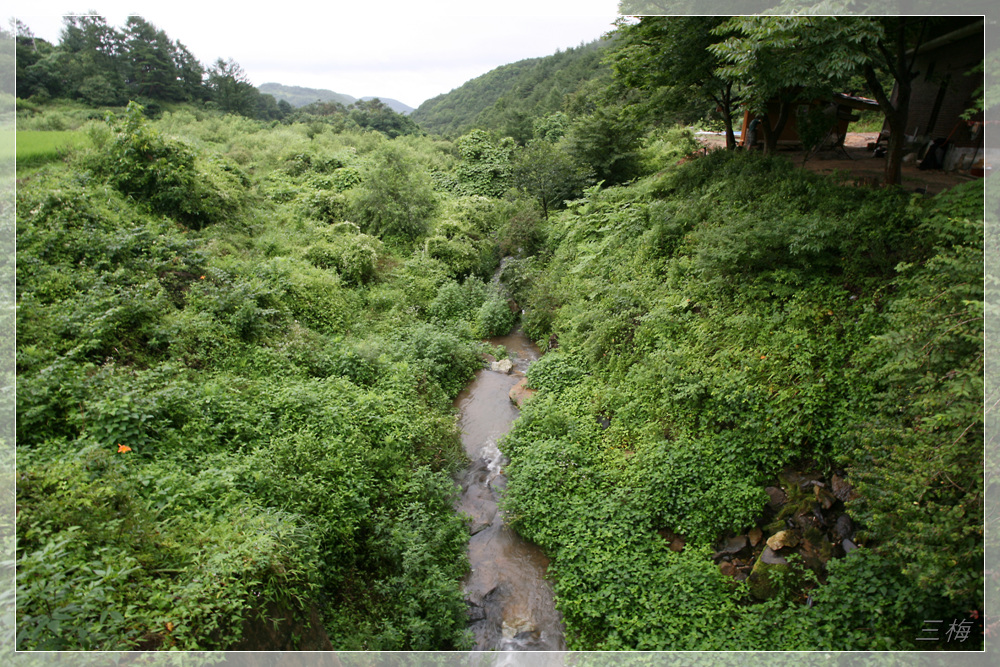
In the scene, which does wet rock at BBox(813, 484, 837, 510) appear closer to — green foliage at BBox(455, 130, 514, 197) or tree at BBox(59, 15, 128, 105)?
green foliage at BBox(455, 130, 514, 197)

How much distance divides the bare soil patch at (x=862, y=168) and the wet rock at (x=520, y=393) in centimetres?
840

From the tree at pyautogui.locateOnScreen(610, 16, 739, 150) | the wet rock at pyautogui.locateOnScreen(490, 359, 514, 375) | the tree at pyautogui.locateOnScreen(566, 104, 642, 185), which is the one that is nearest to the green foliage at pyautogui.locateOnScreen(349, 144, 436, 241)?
the tree at pyautogui.locateOnScreen(566, 104, 642, 185)

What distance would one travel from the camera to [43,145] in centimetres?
1294

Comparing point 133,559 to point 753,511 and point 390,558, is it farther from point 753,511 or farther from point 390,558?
point 753,511

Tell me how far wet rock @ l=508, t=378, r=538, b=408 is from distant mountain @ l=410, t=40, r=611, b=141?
76.0ft

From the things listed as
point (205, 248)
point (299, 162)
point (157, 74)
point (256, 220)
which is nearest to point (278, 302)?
point (205, 248)

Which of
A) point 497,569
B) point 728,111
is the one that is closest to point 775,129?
point 728,111

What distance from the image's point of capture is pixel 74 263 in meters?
9.25

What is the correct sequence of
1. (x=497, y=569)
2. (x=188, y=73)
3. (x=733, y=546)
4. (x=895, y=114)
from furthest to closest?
(x=188, y=73) → (x=895, y=114) → (x=497, y=569) → (x=733, y=546)

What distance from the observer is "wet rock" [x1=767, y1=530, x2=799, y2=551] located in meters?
6.05

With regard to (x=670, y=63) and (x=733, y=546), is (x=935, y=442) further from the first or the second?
(x=670, y=63)

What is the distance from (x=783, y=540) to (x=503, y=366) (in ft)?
25.5

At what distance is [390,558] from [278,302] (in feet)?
23.5

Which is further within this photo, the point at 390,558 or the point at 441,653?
the point at 390,558
